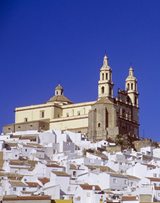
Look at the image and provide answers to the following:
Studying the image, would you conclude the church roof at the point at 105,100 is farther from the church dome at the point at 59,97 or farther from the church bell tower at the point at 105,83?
the church dome at the point at 59,97

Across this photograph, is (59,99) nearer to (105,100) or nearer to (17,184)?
(105,100)

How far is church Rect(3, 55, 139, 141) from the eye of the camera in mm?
75562

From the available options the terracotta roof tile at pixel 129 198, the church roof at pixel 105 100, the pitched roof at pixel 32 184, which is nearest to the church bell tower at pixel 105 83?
the church roof at pixel 105 100

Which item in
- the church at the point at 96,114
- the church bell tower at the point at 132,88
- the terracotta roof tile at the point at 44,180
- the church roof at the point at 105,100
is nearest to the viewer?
the terracotta roof tile at the point at 44,180

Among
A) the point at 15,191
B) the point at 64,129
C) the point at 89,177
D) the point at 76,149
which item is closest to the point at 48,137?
the point at 76,149

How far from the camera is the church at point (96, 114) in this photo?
75562mm

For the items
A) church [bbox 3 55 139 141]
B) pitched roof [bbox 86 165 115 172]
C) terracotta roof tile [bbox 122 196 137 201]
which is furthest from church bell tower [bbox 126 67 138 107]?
terracotta roof tile [bbox 122 196 137 201]

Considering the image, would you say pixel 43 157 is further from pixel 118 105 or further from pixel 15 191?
pixel 118 105

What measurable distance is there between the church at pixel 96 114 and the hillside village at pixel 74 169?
369cm

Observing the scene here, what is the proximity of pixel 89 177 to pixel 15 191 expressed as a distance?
790cm

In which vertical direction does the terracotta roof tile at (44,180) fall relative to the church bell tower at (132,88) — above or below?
below

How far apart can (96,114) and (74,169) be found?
69.9 feet

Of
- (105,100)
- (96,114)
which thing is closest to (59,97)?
(105,100)

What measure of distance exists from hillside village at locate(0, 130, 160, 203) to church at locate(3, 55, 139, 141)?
369 centimetres
